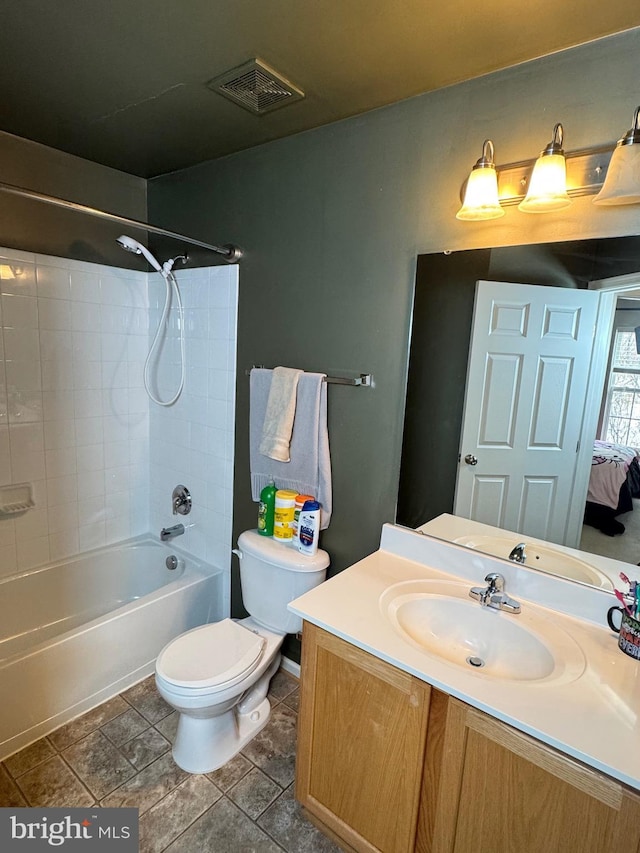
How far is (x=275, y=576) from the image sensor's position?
191cm

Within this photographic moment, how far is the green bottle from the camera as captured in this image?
78.6 inches

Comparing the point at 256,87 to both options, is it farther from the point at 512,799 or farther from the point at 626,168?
the point at 512,799

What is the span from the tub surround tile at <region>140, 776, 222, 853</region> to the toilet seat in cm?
37

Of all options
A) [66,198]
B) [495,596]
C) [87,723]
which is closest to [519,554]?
[495,596]

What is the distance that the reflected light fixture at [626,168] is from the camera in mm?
1140

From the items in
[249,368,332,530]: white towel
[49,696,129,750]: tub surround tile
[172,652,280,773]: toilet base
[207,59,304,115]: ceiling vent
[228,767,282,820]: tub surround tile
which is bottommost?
[49,696,129,750]: tub surround tile

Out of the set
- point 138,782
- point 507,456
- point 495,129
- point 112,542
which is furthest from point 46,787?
point 495,129

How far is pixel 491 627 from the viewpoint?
137cm

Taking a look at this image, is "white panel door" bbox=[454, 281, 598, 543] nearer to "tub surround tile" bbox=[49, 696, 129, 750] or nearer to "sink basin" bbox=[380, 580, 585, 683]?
"sink basin" bbox=[380, 580, 585, 683]

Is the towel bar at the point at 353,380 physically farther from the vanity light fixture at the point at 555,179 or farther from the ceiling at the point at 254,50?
the ceiling at the point at 254,50

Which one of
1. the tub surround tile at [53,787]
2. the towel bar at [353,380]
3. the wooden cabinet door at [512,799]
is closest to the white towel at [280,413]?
the towel bar at [353,380]

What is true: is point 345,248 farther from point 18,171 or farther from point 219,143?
point 18,171

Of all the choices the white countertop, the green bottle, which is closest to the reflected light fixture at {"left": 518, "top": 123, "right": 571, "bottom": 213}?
the white countertop

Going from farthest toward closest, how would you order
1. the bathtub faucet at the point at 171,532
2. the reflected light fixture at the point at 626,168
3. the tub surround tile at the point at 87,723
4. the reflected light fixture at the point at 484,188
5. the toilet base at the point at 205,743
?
the bathtub faucet at the point at 171,532 → the tub surround tile at the point at 87,723 → the toilet base at the point at 205,743 → the reflected light fixture at the point at 484,188 → the reflected light fixture at the point at 626,168
